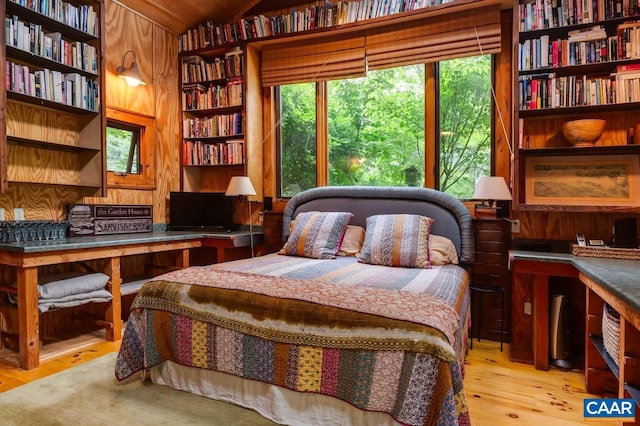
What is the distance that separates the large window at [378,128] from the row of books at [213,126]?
992 mm

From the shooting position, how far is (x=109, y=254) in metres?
3.05

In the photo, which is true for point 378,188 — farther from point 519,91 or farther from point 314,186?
point 519,91

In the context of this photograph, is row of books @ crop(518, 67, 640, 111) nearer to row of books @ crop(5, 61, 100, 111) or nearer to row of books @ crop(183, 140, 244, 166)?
row of books @ crop(183, 140, 244, 166)

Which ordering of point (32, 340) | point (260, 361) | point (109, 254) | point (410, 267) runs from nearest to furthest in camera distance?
point (260, 361), point (32, 340), point (410, 267), point (109, 254)

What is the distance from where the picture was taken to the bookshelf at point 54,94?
2.82 m

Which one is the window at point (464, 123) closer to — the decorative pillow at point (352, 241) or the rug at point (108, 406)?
the decorative pillow at point (352, 241)

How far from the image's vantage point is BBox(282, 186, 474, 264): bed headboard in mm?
3221

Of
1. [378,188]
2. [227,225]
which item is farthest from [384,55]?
[227,225]

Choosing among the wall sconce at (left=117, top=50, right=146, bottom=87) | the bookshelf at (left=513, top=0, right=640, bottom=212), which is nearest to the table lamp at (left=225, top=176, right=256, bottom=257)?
the wall sconce at (left=117, top=50, right=146, bottom=87)

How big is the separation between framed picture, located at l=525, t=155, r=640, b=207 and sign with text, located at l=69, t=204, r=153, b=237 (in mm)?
3459

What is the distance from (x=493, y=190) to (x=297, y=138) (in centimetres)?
212

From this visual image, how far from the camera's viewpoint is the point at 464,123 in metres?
3.54

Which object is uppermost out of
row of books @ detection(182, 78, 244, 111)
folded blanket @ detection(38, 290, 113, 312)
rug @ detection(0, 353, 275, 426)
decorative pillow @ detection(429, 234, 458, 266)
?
row of books @ detection(182, 78, 244, 111)

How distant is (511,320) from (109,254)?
3.17 metres
